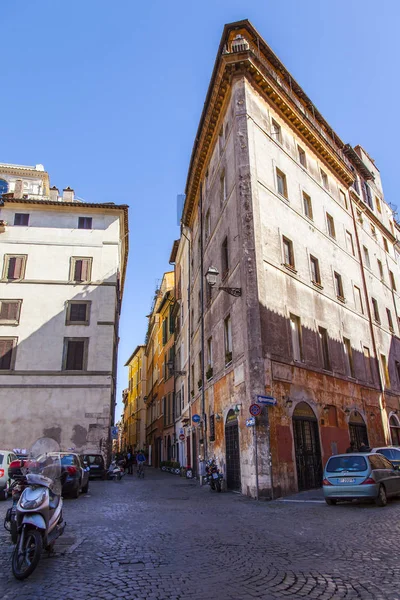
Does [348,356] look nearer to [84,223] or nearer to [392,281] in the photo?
[392,281]

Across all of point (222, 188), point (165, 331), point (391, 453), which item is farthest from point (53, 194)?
point (391, 453)

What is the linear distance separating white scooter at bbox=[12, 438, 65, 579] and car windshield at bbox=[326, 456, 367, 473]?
310 inches

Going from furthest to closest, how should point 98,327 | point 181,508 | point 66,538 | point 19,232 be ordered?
point 19,232 → point 98,327 → point 181,508 → point 66,538

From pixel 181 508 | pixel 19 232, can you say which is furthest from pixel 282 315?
pixel 19 232

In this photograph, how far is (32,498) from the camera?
5793mm

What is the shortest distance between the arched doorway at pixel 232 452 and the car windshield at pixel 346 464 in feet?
15.7

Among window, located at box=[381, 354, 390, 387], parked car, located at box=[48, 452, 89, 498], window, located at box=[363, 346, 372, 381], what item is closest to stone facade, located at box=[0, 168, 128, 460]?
parked car, located at box=[48, 452, 89, 498]

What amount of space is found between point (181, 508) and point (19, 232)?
26039mm

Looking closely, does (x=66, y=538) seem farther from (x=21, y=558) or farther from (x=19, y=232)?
(x=19, y=232)

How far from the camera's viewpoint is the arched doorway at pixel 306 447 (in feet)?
52.2

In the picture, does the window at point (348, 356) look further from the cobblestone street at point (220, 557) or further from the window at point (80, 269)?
the window at point (80, 269)

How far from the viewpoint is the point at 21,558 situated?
5.28m

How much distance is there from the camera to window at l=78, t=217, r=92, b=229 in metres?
32.8

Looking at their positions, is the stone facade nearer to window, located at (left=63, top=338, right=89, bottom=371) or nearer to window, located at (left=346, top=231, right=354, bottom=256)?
window, located at (left=63, top=338, right=89, bottom=371)
